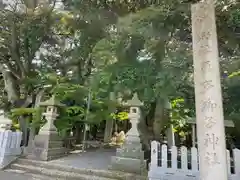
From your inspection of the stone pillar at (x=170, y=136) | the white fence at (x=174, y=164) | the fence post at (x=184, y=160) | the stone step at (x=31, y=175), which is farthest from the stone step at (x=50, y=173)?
the stone pillar at (x=170, y=136)

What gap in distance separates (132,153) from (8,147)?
133 inches

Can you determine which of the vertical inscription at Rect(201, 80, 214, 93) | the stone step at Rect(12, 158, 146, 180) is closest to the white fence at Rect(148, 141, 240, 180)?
the stone step at Rect(12, 158, 146, 180)

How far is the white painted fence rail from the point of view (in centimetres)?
582

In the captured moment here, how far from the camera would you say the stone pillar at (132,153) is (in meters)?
5.16

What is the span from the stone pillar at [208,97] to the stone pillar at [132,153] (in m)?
2.97

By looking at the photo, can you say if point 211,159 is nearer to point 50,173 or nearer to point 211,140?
point 211,140

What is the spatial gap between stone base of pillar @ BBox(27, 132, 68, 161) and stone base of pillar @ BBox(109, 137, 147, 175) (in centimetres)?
195

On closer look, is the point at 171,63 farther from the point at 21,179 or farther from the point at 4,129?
the point at 4,129

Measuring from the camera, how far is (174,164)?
4.55 meters

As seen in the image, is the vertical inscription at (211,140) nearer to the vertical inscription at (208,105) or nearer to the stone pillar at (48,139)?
the vertical inscription at (208,105)

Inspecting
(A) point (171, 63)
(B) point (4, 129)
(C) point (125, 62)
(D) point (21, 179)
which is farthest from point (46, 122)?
(A) point (171, 63)

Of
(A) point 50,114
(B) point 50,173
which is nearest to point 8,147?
(A) point 50,114

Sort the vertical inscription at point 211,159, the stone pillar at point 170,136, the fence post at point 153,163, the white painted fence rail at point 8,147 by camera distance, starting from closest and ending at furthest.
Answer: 1. the vertical inscription at point 211,159
2. the fence post at point 153,163
3. the white painted fence rail at point 8,147
4. the stone pillar at point 170,136

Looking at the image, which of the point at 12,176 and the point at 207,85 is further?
the point at 12,176
